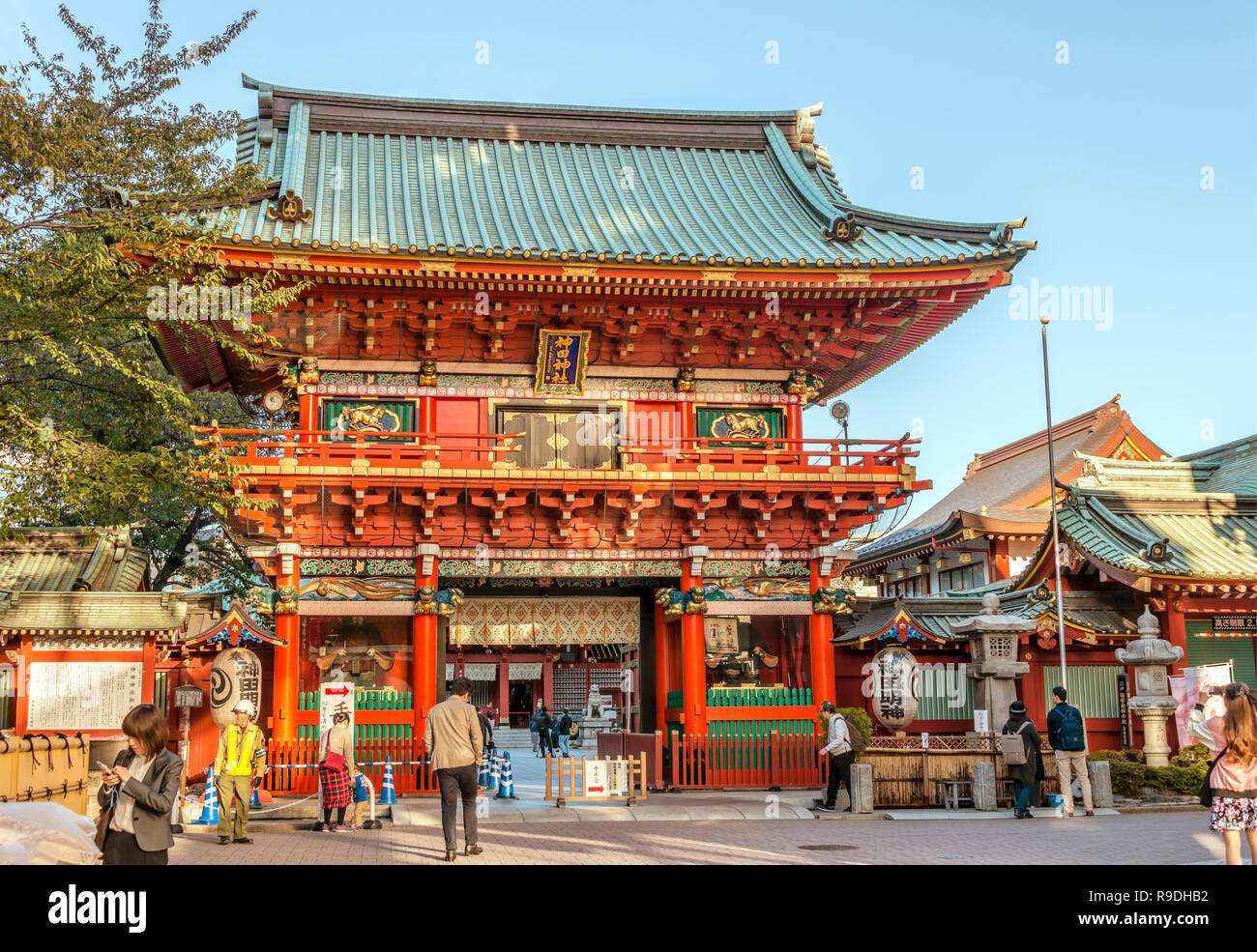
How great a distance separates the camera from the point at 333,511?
20.3 metres

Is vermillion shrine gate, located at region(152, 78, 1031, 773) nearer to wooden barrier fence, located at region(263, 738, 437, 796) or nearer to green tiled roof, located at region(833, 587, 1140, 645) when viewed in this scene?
wooden barrier fence, located at region(263, 738, 437, 796)

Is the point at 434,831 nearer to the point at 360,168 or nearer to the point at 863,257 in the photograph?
the point at 863,257

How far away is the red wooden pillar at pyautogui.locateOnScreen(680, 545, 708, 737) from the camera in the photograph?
20.8 metres

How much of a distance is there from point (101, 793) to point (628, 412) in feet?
50.0

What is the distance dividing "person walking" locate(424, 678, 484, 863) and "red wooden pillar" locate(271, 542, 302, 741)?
7413 mm

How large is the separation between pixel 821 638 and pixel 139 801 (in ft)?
51.8

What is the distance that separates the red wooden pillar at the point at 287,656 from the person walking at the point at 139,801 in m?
12.1

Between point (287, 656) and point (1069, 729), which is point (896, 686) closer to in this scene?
point (1069, 729)

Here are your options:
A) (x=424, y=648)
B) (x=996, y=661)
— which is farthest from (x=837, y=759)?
(x=424, y=648)

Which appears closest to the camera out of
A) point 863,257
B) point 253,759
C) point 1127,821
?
point 253,759

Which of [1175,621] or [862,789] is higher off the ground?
[1175,621]

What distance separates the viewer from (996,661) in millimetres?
20609

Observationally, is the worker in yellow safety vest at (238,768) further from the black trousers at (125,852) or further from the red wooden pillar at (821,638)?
the red wooden pillar at (821,638)
